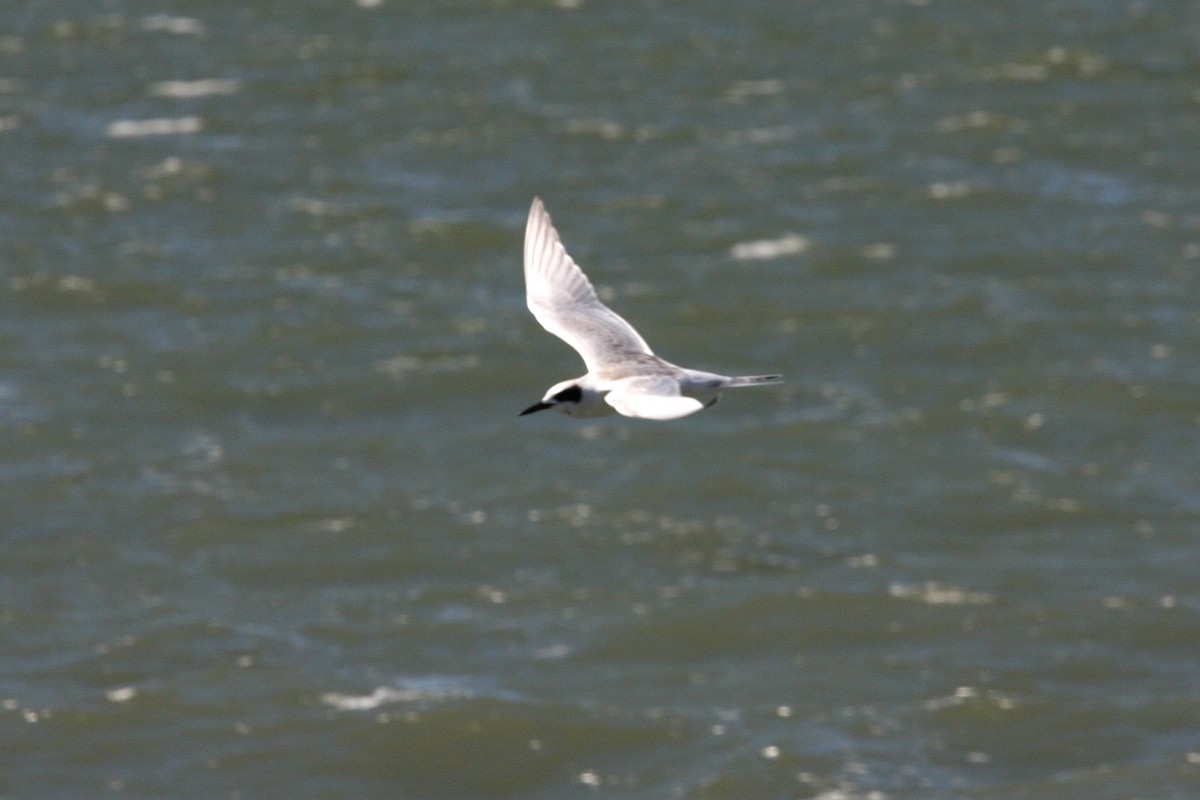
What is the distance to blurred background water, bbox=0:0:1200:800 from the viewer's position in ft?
58.4

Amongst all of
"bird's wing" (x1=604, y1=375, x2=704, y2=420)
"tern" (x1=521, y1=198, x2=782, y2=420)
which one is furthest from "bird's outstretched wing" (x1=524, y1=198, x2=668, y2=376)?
"bird's wing" (x1=604, y1=375, x2=704, y2=420)

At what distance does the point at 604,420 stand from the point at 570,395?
12669mm

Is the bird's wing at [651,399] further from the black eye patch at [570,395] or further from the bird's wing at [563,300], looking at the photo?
the bird's wing at [563,300]

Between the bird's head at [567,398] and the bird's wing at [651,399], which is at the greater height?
the bird's wing at [651,399]

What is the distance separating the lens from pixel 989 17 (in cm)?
3622

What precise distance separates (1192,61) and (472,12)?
40.7 ft

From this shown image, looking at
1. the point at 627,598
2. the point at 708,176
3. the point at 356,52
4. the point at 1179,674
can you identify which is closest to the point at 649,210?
the point at 708,176

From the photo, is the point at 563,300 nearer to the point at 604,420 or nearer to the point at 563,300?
the point at 563,300

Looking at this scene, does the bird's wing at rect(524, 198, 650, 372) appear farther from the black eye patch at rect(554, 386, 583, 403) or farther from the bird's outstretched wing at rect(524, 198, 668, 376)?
the black eye patch at rect(554, 386, 583, 403)

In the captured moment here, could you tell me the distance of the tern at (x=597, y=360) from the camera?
33.6 ft

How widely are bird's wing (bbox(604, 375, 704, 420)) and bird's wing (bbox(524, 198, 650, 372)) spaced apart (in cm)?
147

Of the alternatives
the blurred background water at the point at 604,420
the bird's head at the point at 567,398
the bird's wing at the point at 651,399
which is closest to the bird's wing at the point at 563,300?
the bird's head at the point at 567,398

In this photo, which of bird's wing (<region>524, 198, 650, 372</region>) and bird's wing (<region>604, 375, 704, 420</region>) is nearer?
bird's wing (<region>604, 375, 704, 420</region>)

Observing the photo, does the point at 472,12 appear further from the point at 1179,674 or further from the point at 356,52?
the point at 1179,674
